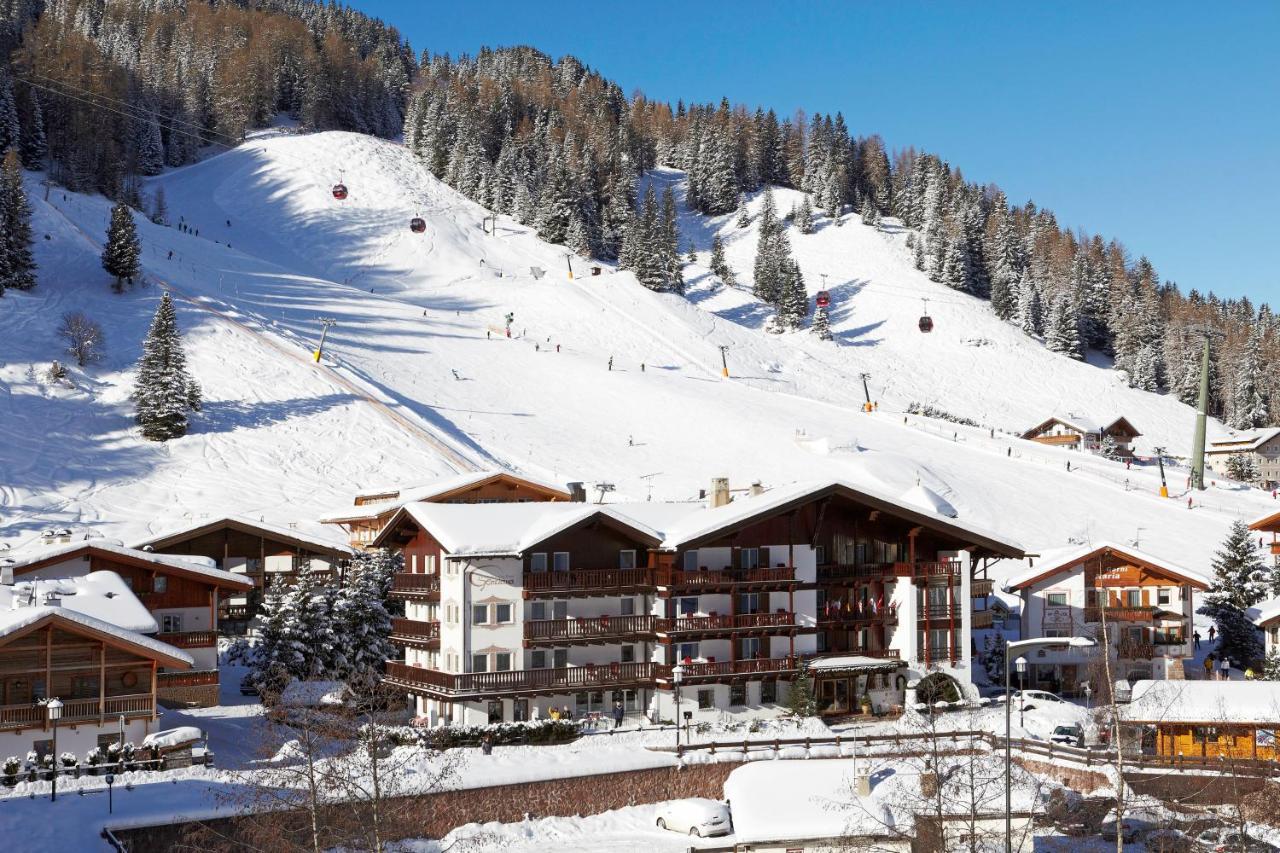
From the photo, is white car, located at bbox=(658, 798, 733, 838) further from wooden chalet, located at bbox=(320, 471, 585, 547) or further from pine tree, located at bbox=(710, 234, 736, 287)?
pine tree, located at bbox=(710, 234, 736, 287)

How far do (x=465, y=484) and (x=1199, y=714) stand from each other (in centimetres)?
3104

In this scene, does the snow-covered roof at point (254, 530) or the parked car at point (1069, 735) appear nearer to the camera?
the parked car at point (1069, 735)

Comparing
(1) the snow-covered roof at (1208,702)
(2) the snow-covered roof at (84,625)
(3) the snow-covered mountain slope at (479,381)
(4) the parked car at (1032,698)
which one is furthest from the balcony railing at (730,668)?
(3) the snow-covered mountain slope at (479,381)

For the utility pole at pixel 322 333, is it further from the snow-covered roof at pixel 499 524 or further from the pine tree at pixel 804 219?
the pine tree at pixel 804 219

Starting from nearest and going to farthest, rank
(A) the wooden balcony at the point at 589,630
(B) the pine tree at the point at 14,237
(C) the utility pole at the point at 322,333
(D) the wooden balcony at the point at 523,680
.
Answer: (D) the wooden balcony at the point at 523,680, (A) the wooden balcony at the point at 589,630, (B) the pine tree at the point at 14,237, (C) the utility pole at the point at 322,333

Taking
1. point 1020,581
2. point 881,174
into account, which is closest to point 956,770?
point 1020,581

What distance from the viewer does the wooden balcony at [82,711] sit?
33.8 metres

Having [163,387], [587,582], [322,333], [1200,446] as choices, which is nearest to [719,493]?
[587,582]

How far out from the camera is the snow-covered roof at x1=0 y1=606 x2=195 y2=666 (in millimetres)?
33281

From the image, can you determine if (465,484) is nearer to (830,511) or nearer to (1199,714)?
(830,511)

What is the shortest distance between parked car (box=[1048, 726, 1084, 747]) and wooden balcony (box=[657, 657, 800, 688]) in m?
8.24

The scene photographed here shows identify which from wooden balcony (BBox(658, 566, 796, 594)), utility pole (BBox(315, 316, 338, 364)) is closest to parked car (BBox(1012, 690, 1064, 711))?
wooden balcony (BBox(658, 566, 796, 594))

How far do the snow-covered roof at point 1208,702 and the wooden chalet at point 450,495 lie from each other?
2518 centimetres

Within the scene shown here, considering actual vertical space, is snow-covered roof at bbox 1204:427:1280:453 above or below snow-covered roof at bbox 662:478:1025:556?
above
